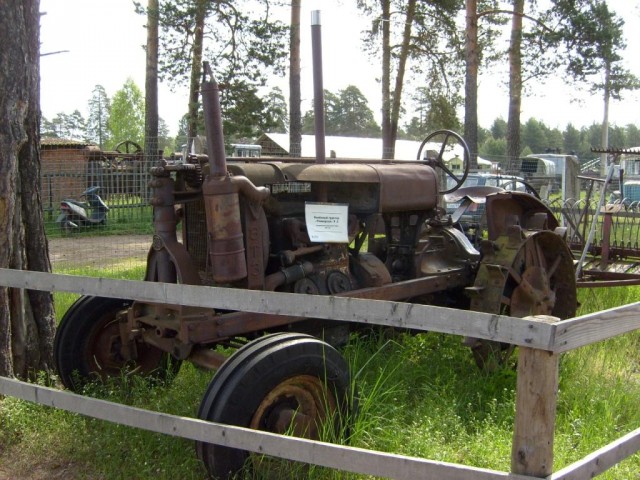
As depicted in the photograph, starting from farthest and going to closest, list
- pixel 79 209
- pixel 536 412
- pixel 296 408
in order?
pixel 79 209 → pixel 296 408 → pixel 536 412

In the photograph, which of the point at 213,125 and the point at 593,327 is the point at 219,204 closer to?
the point at 213,125

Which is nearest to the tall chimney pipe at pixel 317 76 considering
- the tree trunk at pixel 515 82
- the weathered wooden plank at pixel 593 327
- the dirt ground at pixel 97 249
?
the weathered wooden plank at pixel 593 327

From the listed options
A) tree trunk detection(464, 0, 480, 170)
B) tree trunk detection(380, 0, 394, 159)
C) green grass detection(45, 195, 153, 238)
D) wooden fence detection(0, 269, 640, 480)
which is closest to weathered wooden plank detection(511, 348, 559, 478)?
wooden fence detection(0, 269, 640, 480)

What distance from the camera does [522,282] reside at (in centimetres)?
529

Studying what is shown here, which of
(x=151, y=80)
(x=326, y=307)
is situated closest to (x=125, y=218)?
(x=151, y=80)

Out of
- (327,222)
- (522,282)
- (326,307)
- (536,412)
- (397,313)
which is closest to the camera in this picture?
(536,412)

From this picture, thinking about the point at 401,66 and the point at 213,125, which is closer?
the point at 213,125

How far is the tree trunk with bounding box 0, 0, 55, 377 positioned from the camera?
4484 millimetres

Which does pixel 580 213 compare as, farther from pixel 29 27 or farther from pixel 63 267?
pixel 63 267

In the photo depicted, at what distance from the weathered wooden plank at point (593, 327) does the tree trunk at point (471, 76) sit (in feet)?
42.6

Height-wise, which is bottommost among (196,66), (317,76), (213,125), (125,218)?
(125,218)

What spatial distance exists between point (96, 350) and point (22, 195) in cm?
117

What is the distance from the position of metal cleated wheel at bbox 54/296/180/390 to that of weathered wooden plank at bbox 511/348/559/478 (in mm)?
2999

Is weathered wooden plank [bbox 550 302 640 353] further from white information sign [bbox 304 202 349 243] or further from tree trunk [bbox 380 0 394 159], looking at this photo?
tree trunk [bbox 380 0 394 159]
